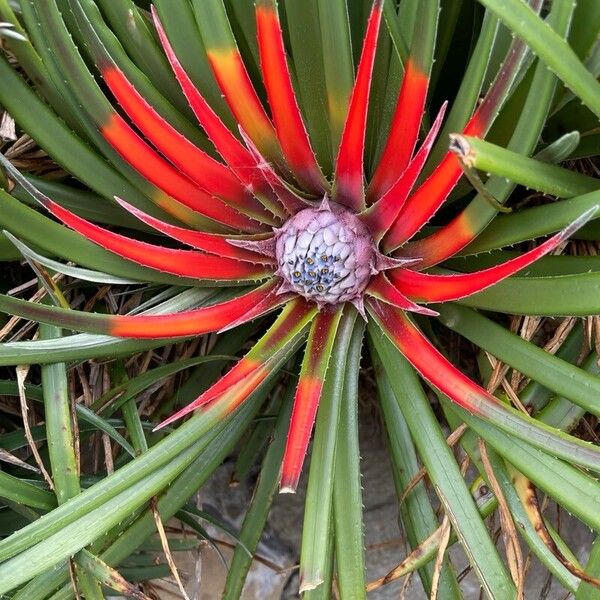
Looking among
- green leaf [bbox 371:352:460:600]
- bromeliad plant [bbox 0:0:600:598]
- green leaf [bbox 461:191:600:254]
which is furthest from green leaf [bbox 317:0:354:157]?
green leaf [bbox 371:352:460:600]

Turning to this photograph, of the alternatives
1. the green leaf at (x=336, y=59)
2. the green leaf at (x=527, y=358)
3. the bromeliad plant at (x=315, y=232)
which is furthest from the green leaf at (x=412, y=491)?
the green leaf at (x=336, y=59)

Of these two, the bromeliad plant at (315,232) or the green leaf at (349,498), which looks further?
the green leaf at (349,498)

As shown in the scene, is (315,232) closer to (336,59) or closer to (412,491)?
(336,59)

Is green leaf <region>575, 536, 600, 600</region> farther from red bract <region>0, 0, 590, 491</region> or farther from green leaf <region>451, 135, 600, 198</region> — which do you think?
green leaf <region>451, 135, 600, 198</region>

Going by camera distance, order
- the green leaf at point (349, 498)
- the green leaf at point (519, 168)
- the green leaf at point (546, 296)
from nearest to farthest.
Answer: the green leaf at point (519, 168)
the green leaf at point (546, 296)
the green leaf at point (349, 498)

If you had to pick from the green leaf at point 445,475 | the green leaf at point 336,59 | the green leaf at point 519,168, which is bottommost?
the green leaf at point 445,475

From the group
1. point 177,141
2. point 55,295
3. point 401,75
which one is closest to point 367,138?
point 401,75

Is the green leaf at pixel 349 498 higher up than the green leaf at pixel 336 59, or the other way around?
the green leaf at pixel 336 59

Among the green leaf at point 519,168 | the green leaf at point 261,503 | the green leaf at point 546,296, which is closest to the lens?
the green leaf at point 519,168

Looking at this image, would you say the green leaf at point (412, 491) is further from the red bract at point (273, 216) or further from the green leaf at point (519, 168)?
the green leaf at point (519, 168)
